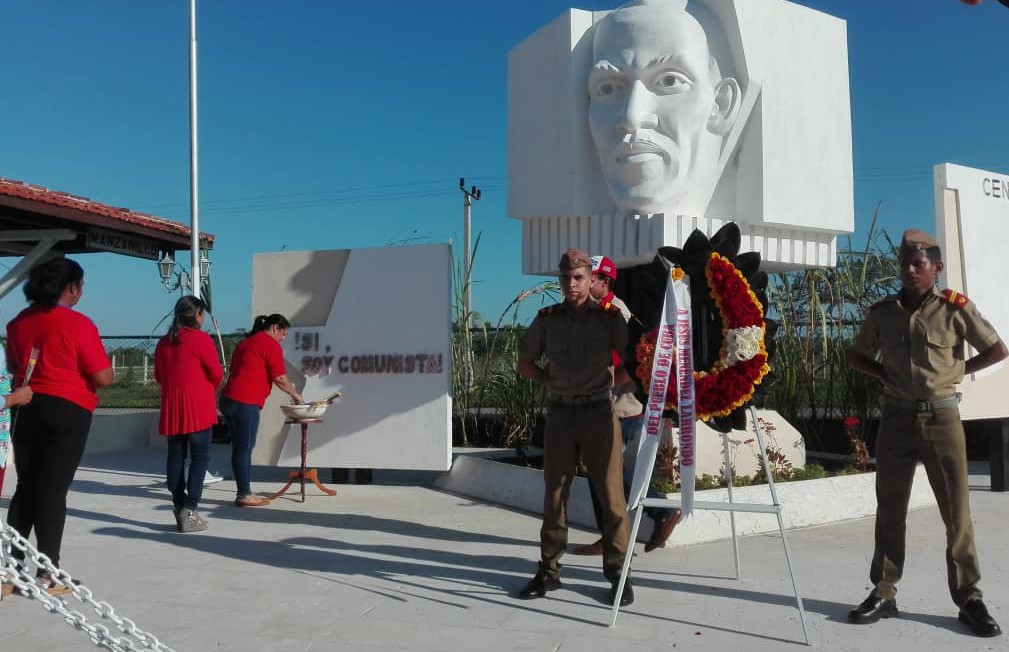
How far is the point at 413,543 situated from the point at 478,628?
77.2 inches

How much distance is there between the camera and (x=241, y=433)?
729 centimetres

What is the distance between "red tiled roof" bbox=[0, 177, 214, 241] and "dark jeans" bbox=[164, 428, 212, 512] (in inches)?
207

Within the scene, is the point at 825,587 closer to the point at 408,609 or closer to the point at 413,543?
the point at 408,609

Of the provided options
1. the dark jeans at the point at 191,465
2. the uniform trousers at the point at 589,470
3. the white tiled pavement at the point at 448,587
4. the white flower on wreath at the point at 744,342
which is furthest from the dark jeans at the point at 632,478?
the dark jeans at the point at 191,465

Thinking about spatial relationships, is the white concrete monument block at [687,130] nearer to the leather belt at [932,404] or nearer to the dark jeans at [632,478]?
the dark jeans at [632,478]

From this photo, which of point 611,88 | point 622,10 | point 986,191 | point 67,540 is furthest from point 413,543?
point 986,191

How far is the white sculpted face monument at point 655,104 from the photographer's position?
7.14 metres

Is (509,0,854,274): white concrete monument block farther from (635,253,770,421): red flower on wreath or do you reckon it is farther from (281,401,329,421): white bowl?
(635,253,770,421): red flower on wreath

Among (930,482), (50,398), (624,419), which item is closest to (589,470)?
(624,419)

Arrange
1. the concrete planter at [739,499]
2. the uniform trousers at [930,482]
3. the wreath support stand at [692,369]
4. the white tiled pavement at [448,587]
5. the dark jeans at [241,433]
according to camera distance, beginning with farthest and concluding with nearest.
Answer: the dark jeans at [241,433] < the concrete planter at [739,499] < the wreath support stand at [692,369] < the uniform trousers at [930,482] < the white tiled pavement at [448,587]

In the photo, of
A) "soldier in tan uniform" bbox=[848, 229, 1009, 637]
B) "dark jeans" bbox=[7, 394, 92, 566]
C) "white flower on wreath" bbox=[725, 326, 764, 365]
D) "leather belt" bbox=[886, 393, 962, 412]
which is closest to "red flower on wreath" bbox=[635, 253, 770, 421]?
"white flower on wreath" bbox=[725, 326, 764, 365]

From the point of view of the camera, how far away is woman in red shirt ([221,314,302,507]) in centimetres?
730

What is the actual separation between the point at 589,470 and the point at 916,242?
6.28ft

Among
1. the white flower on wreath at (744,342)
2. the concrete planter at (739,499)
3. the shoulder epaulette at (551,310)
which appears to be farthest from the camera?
the concrete planter at (739,499)
